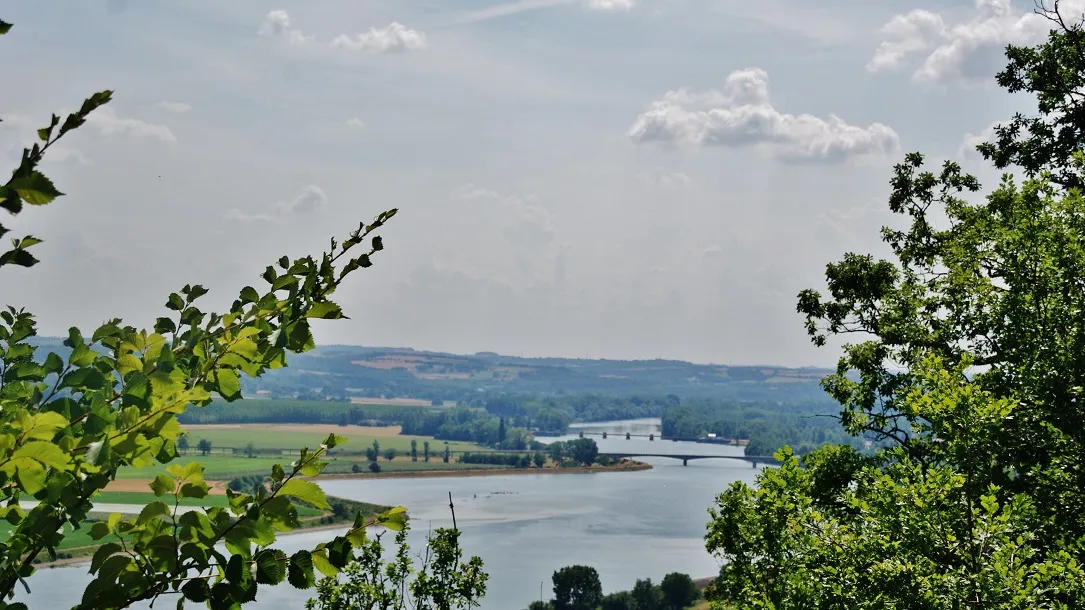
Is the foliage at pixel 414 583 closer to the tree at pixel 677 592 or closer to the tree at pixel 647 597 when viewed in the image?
the tree at pixel 647 597

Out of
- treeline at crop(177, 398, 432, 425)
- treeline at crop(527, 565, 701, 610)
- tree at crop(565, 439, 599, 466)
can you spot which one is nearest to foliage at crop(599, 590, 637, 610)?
treeline at crop(527, 565, 701, 610)

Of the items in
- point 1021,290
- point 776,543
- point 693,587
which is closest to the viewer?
point 776,543

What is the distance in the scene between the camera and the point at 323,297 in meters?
1.66

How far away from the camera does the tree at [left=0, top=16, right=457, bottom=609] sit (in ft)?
4.00

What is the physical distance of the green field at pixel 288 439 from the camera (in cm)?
9738

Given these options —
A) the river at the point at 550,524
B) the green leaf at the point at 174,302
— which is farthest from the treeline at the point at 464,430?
the green leaf at the point at 174,302

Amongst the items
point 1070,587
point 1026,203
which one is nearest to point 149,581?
point 1070,587

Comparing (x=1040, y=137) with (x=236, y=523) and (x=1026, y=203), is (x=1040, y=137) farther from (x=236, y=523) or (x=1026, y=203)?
(x=236, y=523)

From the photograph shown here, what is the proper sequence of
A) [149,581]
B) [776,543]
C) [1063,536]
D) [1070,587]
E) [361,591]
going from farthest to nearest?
[361,591] < [776,543] < [1063,536] < [1070,587] < [149,581]

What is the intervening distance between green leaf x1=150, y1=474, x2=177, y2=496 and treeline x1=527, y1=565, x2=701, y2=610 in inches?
1401

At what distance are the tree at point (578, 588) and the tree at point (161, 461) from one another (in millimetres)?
35638

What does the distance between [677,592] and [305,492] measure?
3712 cm

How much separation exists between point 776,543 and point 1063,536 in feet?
4.62

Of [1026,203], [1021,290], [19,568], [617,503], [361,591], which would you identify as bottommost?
[617,503]
